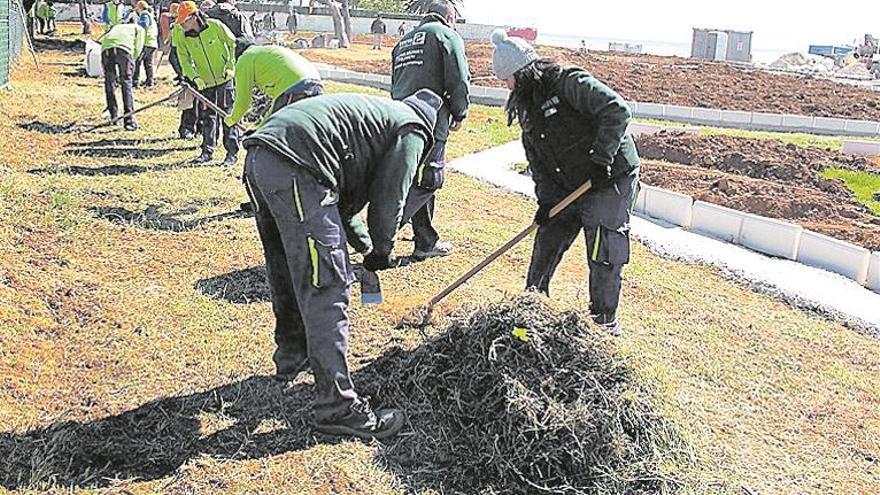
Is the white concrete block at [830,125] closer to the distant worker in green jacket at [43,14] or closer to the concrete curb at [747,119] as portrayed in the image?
the concrete curb at [747,119]

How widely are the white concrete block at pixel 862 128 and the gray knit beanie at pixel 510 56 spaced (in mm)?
14934

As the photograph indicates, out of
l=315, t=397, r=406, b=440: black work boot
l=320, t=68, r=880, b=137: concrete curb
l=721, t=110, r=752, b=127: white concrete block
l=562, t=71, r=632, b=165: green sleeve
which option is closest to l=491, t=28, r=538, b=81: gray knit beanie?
l=562, t=71, r=632, b=165: green sleeve

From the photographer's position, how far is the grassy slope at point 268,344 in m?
3.50

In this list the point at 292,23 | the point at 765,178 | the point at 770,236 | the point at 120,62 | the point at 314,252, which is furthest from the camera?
the point at 292,23

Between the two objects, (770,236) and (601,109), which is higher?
(601,109)

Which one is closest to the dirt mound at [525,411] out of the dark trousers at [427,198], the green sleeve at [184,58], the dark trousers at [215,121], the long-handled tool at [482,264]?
the long-handled tool at [482,264]

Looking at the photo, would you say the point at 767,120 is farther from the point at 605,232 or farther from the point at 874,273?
the point at 605,232

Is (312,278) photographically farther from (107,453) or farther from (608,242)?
(608,242)

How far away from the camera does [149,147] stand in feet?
31.4

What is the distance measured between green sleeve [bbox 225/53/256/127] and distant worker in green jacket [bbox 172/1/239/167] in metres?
2.48

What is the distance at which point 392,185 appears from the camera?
3.44 metres

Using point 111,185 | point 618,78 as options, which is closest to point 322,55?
point 618,78

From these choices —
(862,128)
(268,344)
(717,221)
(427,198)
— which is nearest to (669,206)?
(717,221)

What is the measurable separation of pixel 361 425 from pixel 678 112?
15.6m
